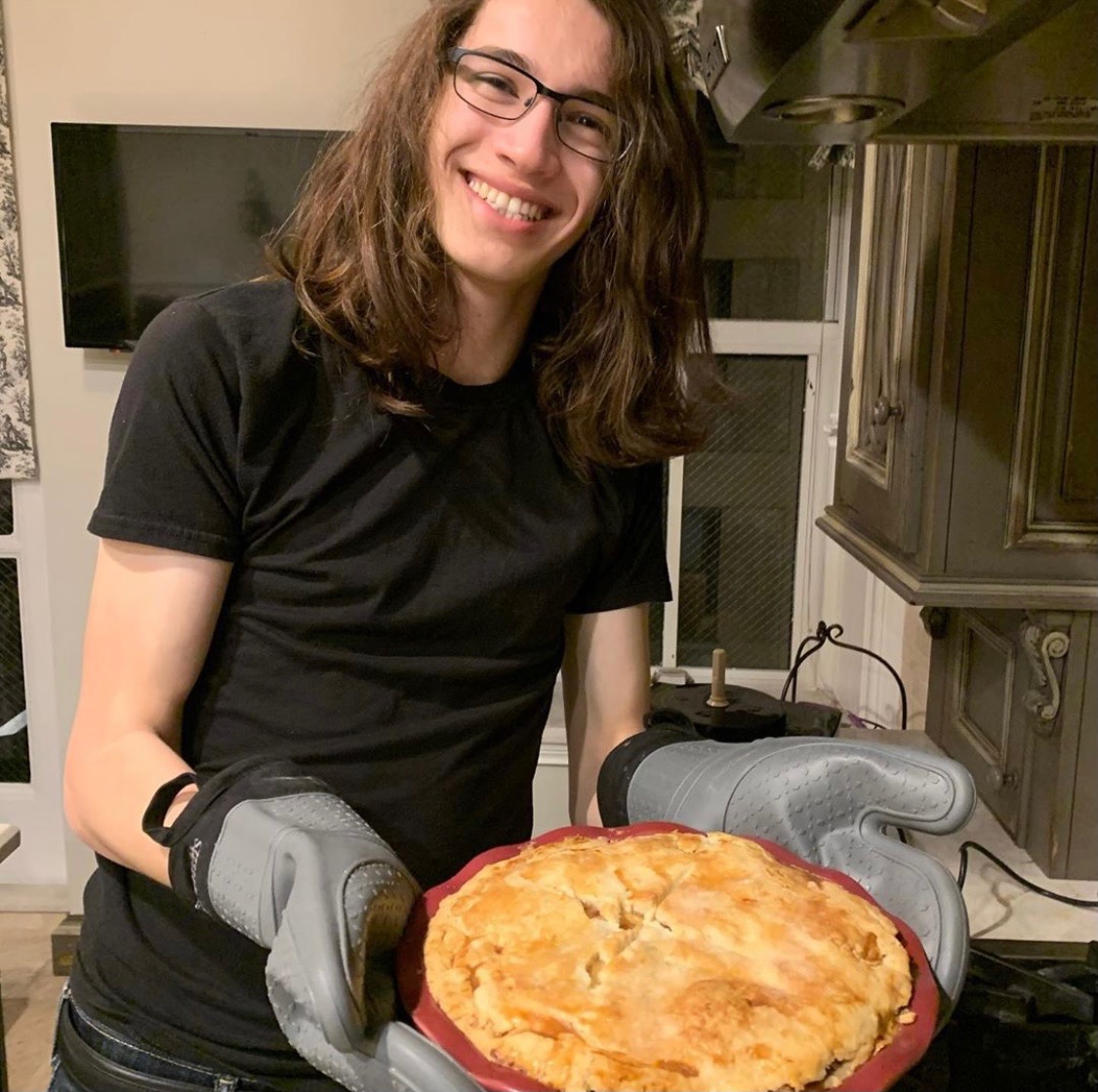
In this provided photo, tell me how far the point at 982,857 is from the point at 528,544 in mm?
832

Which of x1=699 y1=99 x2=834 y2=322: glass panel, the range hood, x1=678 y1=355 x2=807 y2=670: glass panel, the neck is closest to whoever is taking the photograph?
the range hood

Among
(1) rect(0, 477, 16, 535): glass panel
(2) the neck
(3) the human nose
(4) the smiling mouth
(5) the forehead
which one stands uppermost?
(5) the forehead

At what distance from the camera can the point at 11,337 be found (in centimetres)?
220

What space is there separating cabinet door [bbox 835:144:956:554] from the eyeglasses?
55 centimetres

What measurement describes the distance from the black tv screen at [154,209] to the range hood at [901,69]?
132cm

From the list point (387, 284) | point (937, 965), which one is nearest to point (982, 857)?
point (937, 965)

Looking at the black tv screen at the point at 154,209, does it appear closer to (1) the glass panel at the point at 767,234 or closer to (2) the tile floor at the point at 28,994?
(1) the glass panel at the point at 767,234

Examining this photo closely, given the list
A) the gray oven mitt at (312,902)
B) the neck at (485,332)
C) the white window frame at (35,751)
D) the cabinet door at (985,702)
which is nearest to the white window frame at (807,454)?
the cabinet door at (985,702)

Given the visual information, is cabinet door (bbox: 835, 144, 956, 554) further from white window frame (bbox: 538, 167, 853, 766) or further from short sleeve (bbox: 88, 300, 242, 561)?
short sleeve (bbox: 88, 300, 242, 561)

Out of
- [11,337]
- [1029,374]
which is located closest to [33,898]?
[11,337]

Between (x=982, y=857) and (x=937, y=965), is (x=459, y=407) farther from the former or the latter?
(x=982, y=857)

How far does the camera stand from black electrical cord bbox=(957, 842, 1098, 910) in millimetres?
1237

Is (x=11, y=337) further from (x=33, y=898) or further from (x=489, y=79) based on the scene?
(x=489, y=79)

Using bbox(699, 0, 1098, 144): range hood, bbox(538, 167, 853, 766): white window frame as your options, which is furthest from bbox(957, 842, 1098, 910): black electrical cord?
bbox(538, 167, 853, 766): white window frame
